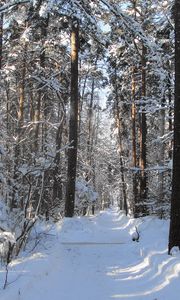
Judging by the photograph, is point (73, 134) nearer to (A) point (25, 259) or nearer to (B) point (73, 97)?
(B) point (73, 97)

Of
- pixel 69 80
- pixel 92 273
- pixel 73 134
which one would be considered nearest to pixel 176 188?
pixel 92 273

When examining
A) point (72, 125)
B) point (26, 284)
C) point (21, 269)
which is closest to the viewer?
point (26, 284)

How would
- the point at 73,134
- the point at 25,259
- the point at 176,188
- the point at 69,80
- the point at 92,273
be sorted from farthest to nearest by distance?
the point at 69,80 → the point at 73,134 → the point at 176,188 → the point at 92,273 → the point at 25,259

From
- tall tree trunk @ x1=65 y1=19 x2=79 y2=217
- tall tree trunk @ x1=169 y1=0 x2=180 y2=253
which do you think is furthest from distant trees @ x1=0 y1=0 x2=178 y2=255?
tall tree trunk @ x1=169 y1=0 x2=180 y2=253

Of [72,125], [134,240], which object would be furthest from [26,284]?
[72,125]

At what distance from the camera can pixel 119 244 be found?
54.9 feet

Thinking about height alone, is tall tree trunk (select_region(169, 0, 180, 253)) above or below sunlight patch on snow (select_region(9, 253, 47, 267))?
above

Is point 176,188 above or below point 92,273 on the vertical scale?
above

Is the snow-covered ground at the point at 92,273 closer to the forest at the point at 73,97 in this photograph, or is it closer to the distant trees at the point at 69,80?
the forest at the point at 73,97

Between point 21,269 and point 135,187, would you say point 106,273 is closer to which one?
point 21,269

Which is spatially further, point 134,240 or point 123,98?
point 123,98

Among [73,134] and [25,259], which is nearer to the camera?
[25,259]

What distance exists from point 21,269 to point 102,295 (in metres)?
1.60

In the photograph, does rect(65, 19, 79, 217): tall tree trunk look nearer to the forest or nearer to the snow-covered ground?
the forest
